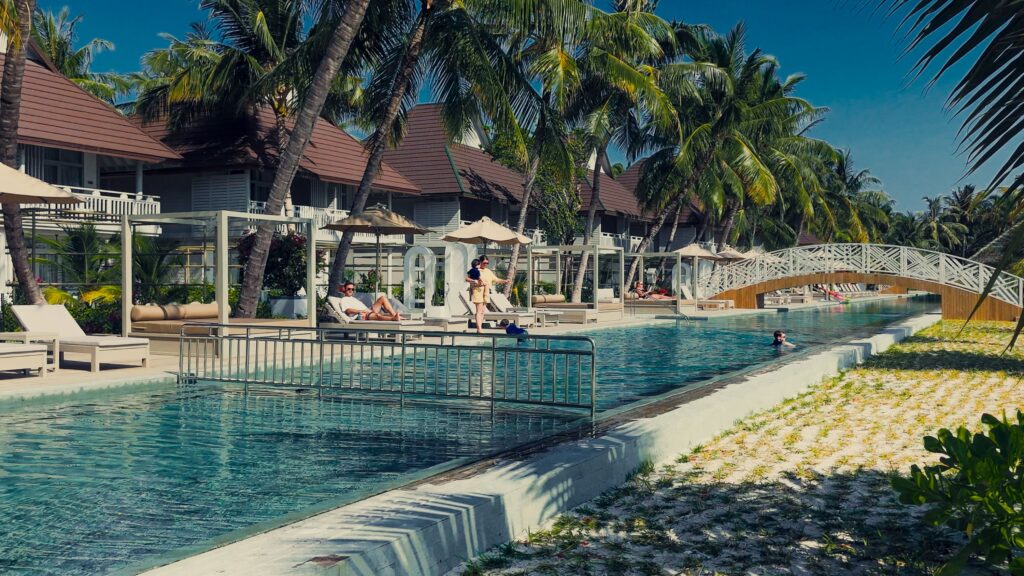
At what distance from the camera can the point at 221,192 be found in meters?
29.7

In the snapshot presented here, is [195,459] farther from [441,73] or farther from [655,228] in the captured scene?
[655,228]

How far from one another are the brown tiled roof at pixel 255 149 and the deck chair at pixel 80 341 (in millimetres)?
15194

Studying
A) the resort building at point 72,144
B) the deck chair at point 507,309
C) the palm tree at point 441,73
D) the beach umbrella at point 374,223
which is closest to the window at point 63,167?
the resort building at point 72,144

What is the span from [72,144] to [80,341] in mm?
13528

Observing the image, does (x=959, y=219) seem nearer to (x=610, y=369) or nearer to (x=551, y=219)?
(x=551, y=219)

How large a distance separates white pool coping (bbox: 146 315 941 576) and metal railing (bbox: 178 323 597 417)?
2.19m

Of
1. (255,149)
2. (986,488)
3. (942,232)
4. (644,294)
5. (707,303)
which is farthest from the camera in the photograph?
(942,232)

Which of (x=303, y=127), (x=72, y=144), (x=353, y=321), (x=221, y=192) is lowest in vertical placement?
(x=353, y=321)

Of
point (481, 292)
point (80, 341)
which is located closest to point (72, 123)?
point (481, 292)

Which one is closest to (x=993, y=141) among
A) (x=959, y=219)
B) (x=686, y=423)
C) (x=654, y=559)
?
(x=654, y=559)

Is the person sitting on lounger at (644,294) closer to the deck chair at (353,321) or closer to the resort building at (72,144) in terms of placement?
the resort building at (72,144)

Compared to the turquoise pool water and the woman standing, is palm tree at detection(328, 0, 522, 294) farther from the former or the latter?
the turquoise pool water

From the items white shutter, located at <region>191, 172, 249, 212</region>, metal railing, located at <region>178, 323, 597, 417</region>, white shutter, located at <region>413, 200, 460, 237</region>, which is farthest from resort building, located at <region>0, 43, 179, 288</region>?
Answer: white shutter, located at <region>413, 200, 460, 237</region>

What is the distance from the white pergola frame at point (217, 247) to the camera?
43.9 ft
